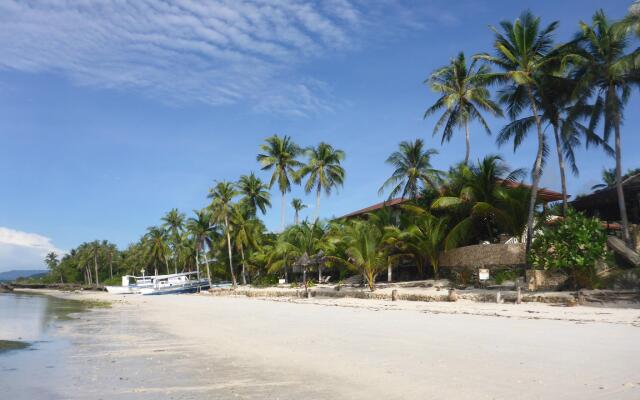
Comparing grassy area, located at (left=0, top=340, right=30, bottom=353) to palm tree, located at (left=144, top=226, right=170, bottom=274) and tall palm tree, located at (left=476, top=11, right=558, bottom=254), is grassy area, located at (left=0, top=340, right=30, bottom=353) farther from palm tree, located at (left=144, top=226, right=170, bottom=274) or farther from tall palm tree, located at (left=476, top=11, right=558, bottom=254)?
palm tree, located at (left=144, top=226, right=170, bottom=274)

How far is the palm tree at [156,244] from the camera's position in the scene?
7131cm

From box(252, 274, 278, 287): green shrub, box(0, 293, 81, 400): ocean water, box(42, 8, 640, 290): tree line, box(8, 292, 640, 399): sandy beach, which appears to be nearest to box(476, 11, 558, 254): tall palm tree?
box(42, 8, 640, 290): tree line

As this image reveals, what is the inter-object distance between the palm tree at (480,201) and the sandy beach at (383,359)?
390 inches

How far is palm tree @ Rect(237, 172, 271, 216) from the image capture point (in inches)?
1975

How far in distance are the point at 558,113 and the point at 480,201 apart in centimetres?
546

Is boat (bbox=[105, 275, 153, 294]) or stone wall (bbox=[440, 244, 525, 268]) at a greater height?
stone wall (bbox=[440, 244, 525, 268])

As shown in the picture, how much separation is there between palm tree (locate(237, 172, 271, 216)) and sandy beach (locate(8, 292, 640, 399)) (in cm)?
3700

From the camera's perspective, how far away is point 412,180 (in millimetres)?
30453

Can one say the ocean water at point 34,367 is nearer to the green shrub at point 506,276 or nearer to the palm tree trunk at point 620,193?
the green shrub at point 506,276

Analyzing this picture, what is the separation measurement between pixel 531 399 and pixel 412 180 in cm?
2603

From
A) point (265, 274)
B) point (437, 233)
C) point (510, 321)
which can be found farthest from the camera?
point (265, 274)

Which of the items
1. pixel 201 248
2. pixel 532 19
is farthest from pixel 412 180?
pixel 201 248

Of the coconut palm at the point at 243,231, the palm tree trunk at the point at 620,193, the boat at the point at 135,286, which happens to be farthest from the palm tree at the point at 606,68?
the boat at the point at 135,286

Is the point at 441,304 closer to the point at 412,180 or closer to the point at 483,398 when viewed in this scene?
the point at 483,398
